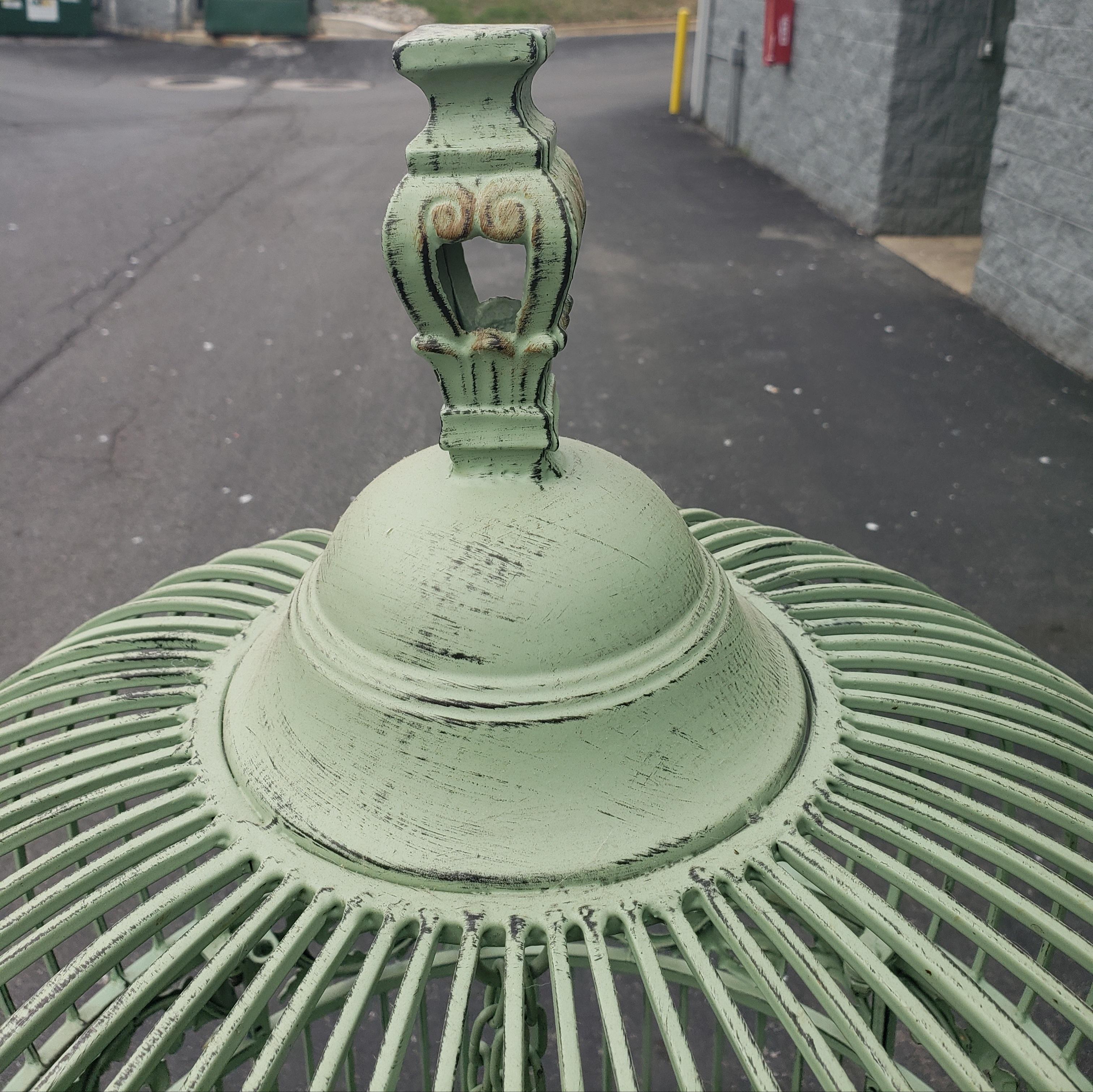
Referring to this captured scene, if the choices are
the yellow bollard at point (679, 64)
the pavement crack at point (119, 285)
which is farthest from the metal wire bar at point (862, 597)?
the yellow bollard at point (679, 64)

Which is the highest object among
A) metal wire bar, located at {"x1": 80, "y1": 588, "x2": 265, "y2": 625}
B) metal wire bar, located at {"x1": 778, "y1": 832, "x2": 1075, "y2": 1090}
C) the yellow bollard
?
the yellow bollard

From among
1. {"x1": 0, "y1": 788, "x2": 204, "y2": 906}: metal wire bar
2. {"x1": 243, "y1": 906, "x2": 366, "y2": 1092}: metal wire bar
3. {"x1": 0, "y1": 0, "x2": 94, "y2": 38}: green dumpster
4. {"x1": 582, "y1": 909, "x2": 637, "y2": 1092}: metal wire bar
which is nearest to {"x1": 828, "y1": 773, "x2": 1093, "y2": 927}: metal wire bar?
{"x1": 582, "y1": 909, "x2": 637, "y2": 1092}: metal wire bar

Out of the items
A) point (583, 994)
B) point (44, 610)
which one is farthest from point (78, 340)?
point (583, 994)

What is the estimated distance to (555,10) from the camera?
800 inches

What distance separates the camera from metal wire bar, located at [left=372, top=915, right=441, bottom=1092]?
1000 mm

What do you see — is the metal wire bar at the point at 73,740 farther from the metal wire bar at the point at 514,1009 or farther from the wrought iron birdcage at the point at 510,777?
the metal wire bar at the point at 514,1009

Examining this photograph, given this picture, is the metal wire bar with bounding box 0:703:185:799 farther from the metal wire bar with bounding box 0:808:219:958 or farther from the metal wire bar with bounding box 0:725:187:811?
the metal wire bar with bounding box 0:808:219:958

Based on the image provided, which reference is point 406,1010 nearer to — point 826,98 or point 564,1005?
point 564,1005

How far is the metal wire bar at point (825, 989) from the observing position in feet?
3.30

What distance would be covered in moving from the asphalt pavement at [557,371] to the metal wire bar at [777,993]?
10.3 feet

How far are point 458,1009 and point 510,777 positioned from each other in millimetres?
250

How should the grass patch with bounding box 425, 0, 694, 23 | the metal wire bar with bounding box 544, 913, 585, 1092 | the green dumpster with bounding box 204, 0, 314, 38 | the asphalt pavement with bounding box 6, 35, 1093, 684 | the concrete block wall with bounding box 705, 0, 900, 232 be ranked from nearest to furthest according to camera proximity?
the metal wire bar with bounding box 544, 913, 585, 1092 < the asphalt pavement with bounding box 6, 35, 1093, 684 < the concrete block wall with bounding box 705, 0, 900, 232 < the grass patch with bounding box 425, 0, 694, 23 < the green dumpster with bounding box 204, 0, 314, 38

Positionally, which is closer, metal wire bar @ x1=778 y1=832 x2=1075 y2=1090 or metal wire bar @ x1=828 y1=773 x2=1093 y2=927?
metal wire bar @ x1=778 y1=832 x2=1075 y2=1090

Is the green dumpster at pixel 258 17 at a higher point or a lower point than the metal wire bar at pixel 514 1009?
higher
